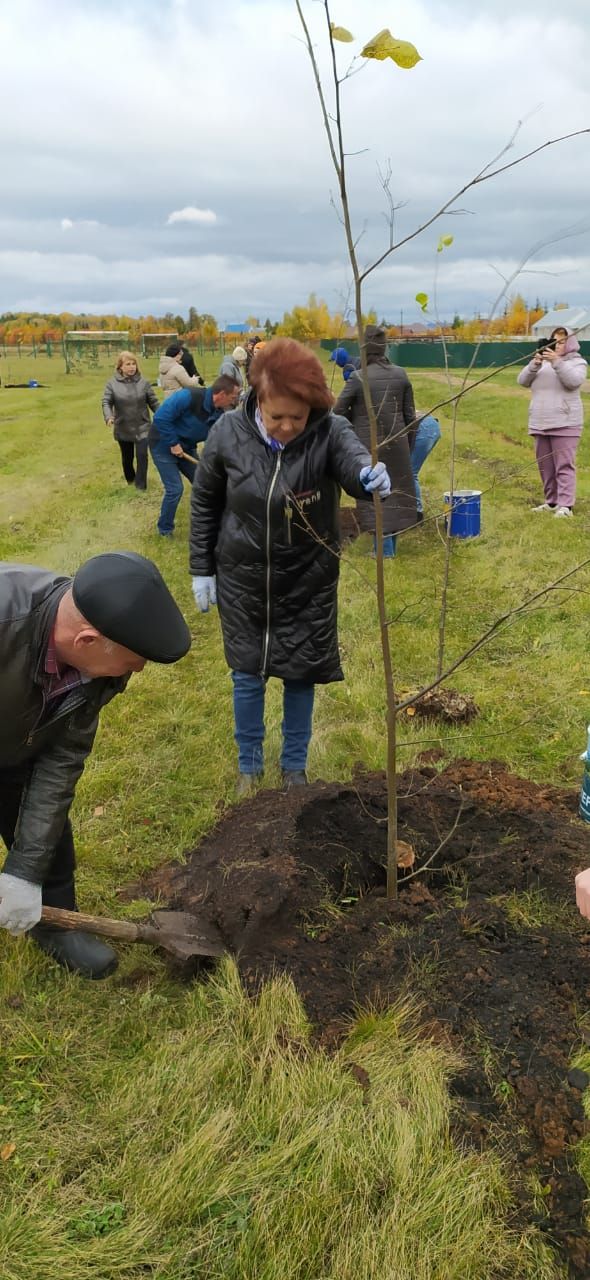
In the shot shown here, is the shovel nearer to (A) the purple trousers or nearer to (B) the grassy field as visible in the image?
(B) the grassy field

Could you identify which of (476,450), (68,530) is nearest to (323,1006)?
(68,530)

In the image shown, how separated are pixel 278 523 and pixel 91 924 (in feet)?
4.97

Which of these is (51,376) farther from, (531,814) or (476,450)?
(531,814)

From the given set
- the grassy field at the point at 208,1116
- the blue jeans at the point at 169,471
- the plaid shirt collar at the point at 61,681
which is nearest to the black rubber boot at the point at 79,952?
the grassy field at the point at 208,1116

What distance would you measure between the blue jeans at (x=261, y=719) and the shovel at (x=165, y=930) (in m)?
1.02

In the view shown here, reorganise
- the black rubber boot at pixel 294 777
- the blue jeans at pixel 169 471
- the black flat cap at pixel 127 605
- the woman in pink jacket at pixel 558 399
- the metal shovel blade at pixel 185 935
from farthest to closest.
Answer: the blue jeans at pixel 169 471 → the woman in pink jacket at pixel 558 399 → the black rubber boot at pixel 294 777 → the metal shovel blade at pixel 185 935 → the black flat cap at pixel 127 605

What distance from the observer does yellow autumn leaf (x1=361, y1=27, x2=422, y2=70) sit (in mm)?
1462

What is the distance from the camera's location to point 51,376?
35.8 meters

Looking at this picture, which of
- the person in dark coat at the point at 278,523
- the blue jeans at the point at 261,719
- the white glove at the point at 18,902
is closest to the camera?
the white glove at the point at 18,902

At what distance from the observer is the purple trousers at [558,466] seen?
313 inches

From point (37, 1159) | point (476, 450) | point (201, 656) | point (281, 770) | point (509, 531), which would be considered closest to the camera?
point (37, 1159)

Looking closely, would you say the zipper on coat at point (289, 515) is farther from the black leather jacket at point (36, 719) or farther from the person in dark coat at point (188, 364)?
the person in dark coat at point (188, 364)

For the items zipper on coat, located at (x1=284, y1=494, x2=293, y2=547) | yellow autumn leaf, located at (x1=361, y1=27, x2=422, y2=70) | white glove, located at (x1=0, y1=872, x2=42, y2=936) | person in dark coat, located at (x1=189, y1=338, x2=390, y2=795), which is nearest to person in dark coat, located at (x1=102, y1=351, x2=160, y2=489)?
person in dark coat, located at (x1=189, y1=338, x2=390, y2=795)

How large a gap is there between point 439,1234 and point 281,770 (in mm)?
2073
